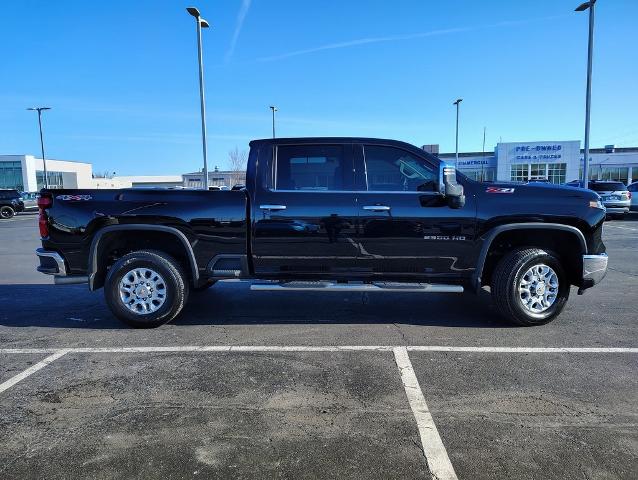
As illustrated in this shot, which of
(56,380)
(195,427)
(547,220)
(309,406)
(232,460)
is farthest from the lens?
(547,220)

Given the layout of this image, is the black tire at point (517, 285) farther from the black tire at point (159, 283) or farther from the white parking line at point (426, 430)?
the black tire at point (159, 283)

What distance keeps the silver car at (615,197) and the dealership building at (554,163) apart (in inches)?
1160

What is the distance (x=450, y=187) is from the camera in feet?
16.1

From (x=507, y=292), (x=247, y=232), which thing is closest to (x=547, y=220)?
(x=507, y=292)

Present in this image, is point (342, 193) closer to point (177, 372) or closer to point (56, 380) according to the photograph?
point (177, 372)

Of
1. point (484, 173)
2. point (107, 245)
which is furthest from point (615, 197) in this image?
point (484, 173)

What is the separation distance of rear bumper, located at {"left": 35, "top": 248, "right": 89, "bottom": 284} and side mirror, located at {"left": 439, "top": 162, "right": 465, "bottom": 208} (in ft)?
13.5

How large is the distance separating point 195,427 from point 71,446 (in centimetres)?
75

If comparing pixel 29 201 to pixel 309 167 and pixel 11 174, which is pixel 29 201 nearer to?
pixel 309 167

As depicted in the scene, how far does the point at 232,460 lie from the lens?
2.78 metres

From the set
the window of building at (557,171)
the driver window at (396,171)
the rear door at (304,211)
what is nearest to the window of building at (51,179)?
the window of building at (557,171)

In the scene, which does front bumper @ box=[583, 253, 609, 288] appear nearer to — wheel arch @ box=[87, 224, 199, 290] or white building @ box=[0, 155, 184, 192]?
wheel arch @ box=[87, 224, 199, 290]

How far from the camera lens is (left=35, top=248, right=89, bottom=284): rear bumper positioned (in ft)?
17.5

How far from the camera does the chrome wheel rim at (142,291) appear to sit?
5.34 metres
